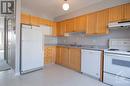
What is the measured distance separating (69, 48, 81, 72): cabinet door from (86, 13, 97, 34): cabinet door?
2.67 ft

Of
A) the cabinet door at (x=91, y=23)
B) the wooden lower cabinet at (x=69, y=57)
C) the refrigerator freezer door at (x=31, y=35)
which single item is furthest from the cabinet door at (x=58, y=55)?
the cabinet door at (x=91, y=23)

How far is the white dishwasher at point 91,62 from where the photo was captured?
3240mm

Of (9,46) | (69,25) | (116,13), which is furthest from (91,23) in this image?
(9,46)

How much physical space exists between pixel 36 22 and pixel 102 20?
286cm

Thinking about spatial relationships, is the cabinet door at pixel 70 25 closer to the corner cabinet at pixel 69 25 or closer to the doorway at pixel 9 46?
the corner cabinet at pixel 69 25

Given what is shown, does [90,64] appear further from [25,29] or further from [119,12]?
[25,29]

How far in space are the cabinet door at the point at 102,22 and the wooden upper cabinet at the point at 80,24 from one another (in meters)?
0.63

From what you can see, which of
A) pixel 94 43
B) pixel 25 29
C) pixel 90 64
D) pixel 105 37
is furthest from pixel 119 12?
pixel 25 29

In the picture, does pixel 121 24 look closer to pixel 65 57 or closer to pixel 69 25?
pixel 69 25

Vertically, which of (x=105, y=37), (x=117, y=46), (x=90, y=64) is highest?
(x=105, y=37)

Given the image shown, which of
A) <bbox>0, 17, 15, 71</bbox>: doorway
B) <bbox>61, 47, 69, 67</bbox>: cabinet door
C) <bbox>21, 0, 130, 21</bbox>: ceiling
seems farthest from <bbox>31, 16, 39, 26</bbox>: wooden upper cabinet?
<bbox>61, 47, 69, 67</bbox>: cabinet door

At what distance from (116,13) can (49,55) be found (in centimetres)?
334

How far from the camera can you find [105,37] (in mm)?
3727

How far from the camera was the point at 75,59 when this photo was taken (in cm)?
414
